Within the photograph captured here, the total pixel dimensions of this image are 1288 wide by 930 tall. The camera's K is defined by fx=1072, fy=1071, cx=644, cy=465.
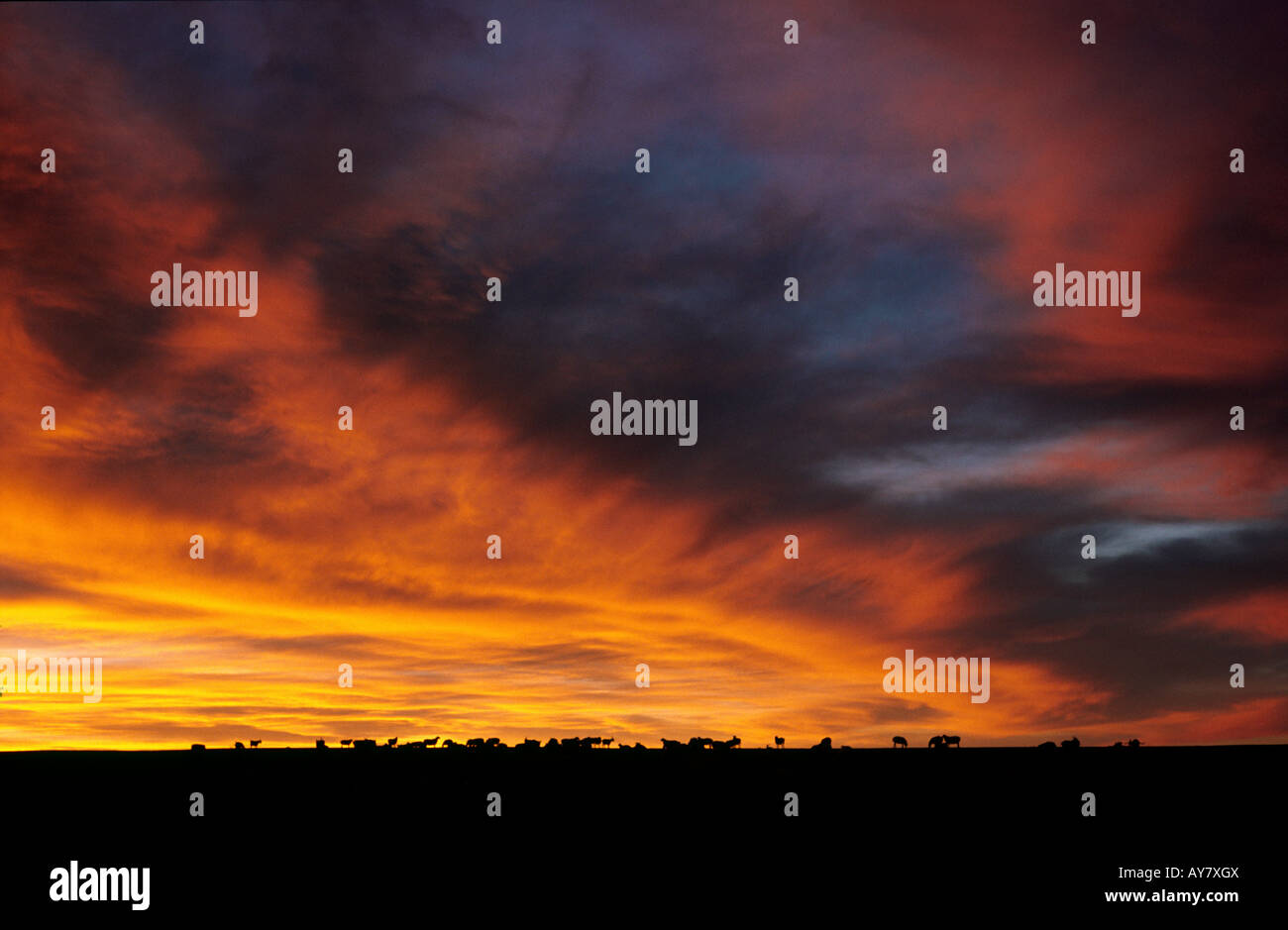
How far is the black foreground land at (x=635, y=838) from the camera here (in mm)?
43781

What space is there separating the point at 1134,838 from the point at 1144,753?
9616cm

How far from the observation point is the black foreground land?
43.8 m

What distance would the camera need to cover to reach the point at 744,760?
379 ft

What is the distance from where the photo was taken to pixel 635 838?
5662cm

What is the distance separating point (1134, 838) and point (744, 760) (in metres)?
59.6
